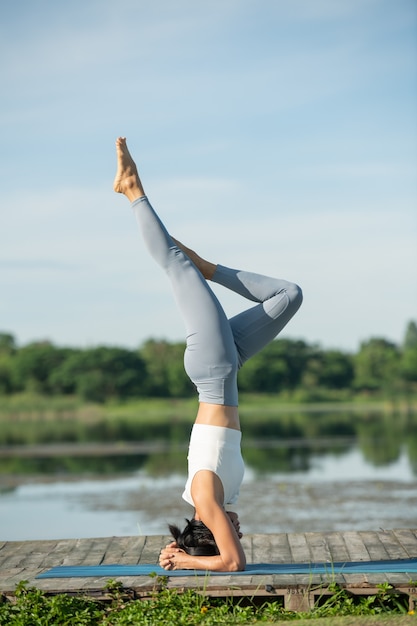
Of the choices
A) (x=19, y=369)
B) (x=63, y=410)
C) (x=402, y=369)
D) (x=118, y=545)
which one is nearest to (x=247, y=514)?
(x=118, y=545)

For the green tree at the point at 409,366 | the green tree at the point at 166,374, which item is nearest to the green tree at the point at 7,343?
the green tree at the point at 166,374

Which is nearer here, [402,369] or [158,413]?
[158,413]

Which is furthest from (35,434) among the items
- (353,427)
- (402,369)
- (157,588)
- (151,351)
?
(157,588)

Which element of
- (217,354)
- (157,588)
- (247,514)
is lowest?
(247,514)

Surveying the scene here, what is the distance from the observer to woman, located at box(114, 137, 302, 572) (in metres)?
3.89

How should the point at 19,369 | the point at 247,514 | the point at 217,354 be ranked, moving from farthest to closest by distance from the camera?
1. the point at 19,369
2. the point at 247,514
3. the point at 217,354

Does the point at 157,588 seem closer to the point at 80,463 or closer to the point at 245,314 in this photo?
the point at 245,314

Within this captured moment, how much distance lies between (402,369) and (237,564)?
4423 cm

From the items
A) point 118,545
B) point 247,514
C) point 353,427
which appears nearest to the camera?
point 118,545

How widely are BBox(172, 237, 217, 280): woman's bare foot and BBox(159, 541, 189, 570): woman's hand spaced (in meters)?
1.21

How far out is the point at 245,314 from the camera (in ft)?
13.3

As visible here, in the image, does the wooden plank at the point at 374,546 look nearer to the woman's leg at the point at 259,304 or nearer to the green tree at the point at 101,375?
the woman's leg at the point at 259,304

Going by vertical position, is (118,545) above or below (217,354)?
below

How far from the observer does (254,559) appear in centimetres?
522
